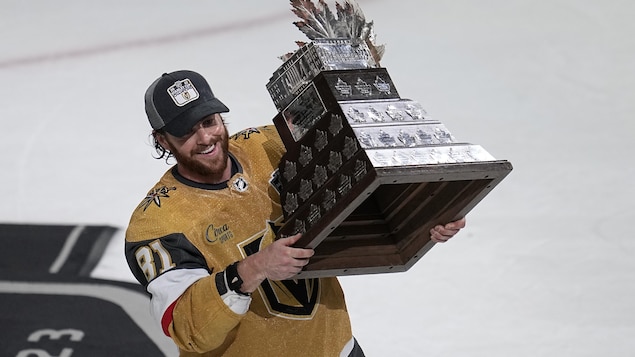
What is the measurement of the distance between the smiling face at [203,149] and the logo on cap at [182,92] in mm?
53

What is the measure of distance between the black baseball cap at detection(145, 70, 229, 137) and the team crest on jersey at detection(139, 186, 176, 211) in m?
0.14

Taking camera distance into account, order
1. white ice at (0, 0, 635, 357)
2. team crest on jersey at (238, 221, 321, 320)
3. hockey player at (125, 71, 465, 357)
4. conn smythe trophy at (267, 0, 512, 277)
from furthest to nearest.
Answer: white ice at (0, 0, 635, 357) → team crest on jersey at (238, 221, 321, 320) → hockey player at (125, 71, 465, 357) → conn smythe trophy at (267, 0, 512, 277)

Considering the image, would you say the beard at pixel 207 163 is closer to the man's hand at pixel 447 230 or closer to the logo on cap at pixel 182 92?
the logo on cap at pixel 182 92

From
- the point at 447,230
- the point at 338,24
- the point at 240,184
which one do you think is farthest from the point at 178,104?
the point at 447,230

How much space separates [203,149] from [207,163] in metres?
0.03

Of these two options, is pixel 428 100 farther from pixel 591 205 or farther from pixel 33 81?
pixel 33 81

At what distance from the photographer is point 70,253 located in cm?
401

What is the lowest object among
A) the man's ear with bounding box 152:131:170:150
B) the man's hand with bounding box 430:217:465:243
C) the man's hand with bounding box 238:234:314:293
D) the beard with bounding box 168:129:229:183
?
the man's hand with bounding box 430:217:465:243

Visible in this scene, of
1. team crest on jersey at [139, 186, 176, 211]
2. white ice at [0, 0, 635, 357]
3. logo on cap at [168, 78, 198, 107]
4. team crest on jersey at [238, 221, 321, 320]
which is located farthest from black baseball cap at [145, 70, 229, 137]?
white ice at [0, 0, 635, 357]

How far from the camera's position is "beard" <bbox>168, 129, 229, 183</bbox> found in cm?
249

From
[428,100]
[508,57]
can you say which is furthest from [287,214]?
[508,57]

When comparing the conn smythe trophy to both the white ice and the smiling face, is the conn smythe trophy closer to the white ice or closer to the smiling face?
the smiling face

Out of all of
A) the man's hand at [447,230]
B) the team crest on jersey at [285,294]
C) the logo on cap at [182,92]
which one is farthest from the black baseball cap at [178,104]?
the man's hand at [447,230]

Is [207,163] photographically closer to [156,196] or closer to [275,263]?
[156,196]
